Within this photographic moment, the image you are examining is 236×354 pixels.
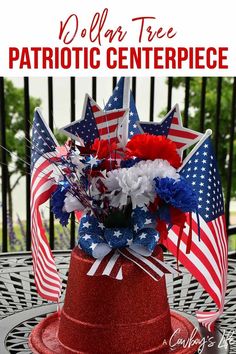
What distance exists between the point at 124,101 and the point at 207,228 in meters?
0.50

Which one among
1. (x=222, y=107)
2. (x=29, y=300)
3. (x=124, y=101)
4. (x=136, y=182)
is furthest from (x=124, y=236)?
(x=222, y=107)

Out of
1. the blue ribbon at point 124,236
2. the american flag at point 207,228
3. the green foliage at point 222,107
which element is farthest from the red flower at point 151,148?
the green foliage at point 222,107

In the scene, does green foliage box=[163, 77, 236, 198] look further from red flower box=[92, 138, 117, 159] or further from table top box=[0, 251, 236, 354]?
red flower box=[92, 138, 117, 159]

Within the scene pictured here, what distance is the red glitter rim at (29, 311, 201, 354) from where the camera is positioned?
2.09 metres

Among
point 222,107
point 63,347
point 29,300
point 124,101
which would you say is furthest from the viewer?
point 222,107

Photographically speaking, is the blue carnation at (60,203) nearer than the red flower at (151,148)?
No

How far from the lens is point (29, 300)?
2600 millimetres

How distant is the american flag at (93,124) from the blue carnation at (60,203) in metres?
0.20

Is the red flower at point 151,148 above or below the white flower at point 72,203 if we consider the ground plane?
above

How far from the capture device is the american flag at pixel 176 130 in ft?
7.19

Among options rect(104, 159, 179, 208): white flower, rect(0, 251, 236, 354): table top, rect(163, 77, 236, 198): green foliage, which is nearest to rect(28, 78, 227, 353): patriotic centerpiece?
rect(104, 159, 179, 208): white flower

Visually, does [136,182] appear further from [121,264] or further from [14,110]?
[14,110]

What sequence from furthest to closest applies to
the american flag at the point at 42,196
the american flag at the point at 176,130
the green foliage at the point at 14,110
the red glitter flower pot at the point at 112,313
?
the green foliage at the point at 14,110, the american flag at the point at 42,196, the american flag at the point at 176,130, the red glitter flower pot at the point at 112,313

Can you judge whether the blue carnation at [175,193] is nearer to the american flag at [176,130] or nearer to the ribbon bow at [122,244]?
the ribbon bow at [122,244]
